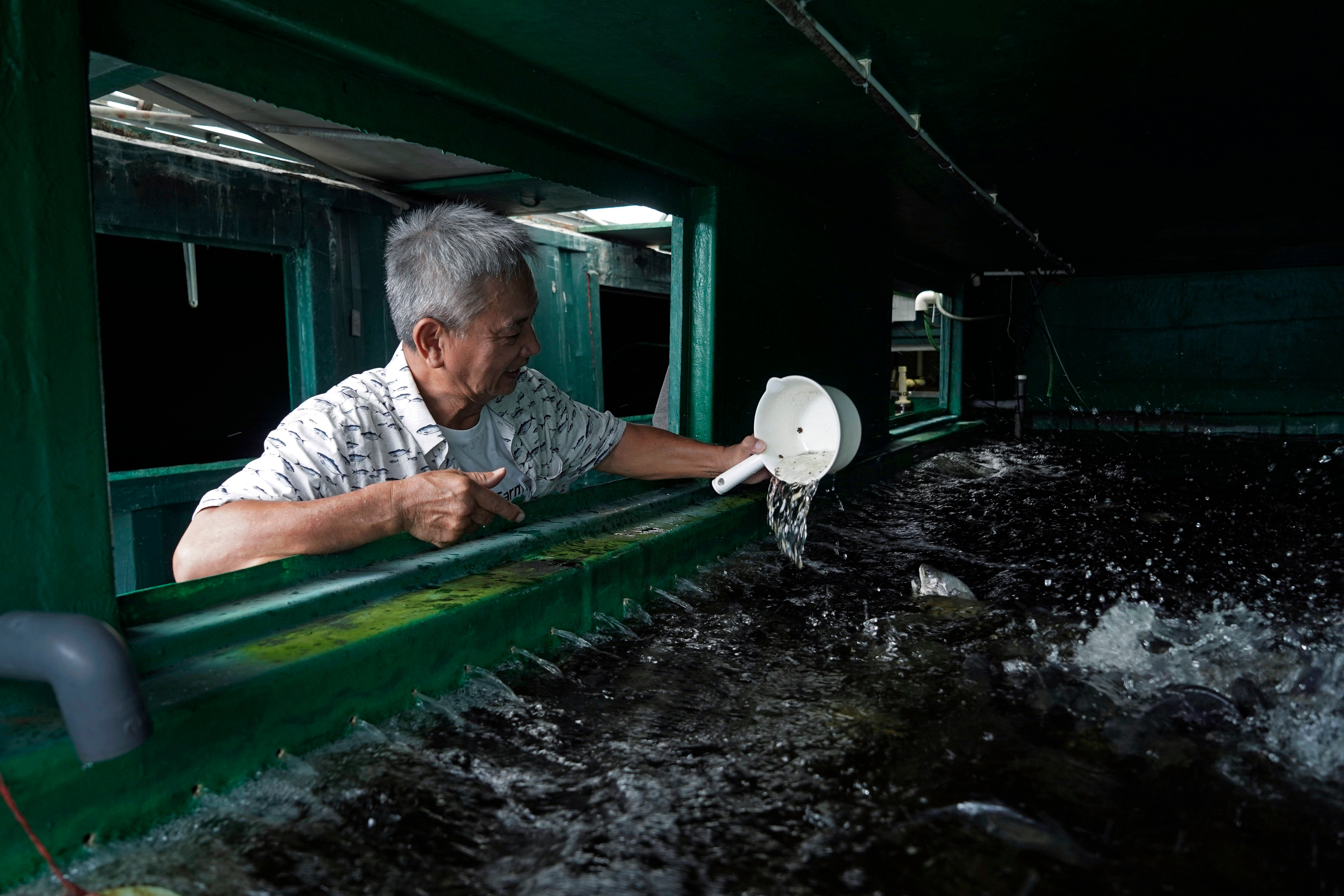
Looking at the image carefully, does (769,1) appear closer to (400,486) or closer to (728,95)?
(728,95)

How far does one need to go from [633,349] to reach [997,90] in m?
7.52

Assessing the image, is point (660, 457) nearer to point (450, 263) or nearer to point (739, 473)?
point (739, 473)

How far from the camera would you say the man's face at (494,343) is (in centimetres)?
255

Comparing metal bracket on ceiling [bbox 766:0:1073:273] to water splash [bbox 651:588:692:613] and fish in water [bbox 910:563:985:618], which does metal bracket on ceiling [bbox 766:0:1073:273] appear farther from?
water splash [bbox 651:588:692:613]

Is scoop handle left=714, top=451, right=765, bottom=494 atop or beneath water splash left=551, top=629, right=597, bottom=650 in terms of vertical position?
atop

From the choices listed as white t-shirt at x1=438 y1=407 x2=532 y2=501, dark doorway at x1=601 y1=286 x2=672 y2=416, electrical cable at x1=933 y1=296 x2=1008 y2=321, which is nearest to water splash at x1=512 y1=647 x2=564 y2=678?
white t-shirt at x1=438 y1=407 x2=532 y2=501

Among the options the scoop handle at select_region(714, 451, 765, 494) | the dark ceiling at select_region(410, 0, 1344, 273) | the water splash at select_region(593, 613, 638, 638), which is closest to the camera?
the dark ceiling at select_region(410, 0, 1344, 273)

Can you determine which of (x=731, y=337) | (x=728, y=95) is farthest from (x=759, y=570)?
(x=728, y=95)

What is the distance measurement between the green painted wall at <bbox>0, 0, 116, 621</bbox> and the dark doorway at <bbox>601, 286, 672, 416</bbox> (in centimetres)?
757

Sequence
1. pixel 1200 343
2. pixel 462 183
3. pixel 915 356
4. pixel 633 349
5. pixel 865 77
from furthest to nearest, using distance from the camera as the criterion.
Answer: pixel 915 356 → pixel 633 349 → pixel 1200 343 → pixel 462 183 → pixel 865 77

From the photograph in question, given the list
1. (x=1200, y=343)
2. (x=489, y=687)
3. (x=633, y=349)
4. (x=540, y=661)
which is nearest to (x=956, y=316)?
(x=1200, y=343)

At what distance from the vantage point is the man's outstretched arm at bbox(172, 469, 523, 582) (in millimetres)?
2012

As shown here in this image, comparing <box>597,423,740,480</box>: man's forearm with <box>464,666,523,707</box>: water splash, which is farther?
<box>597,423,740,480</box>: man's forearm

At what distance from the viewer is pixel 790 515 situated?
3.50 m
